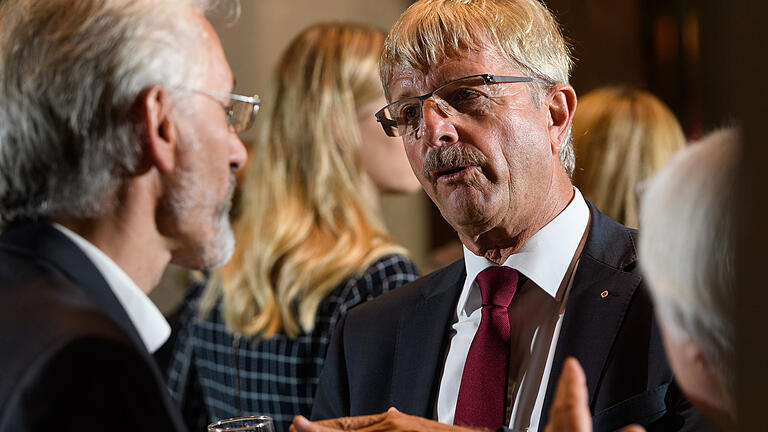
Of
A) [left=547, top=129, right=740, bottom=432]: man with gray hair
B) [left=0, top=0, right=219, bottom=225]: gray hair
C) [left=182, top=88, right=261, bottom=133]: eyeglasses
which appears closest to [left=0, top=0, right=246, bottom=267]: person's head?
[left=0, top=0, right=219, bottom=225]: gray hair

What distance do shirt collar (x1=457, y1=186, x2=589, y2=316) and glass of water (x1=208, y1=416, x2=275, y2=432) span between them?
551 mm

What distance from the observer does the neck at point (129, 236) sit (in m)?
1.39

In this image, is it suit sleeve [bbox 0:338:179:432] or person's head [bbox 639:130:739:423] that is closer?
person's head [bbox 639:130:739:423]

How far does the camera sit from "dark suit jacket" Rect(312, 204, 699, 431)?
1417 millimetres

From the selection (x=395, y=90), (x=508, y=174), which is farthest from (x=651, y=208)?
(x=395, y=90)

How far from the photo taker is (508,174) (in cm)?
159

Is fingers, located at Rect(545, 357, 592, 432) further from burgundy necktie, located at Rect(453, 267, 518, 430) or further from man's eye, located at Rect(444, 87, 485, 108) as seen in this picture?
man's eye, located at Rect(444, 87, 485, 108)

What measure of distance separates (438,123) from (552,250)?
12.7 inches

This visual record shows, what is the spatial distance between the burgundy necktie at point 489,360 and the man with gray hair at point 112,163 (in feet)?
1.67

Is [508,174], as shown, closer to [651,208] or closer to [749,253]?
[651,208]

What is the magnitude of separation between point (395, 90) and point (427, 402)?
610 millimetres

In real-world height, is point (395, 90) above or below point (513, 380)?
above

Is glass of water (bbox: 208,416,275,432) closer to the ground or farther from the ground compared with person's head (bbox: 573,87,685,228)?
closer to the ground

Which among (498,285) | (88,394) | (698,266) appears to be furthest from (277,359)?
(698,266)
